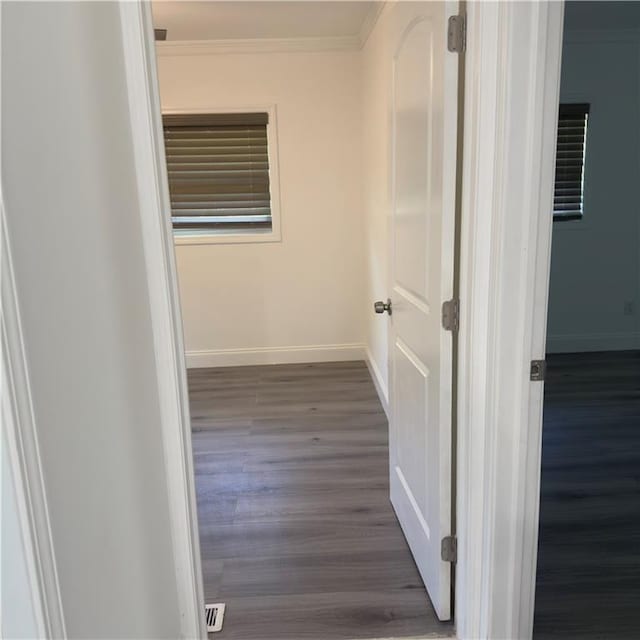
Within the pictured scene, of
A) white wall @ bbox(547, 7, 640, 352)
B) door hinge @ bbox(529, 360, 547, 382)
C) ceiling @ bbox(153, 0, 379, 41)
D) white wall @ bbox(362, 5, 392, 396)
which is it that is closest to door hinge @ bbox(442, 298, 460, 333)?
door hinge @ bbox(529, 360, 547, 382)

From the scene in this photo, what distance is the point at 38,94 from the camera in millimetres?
951

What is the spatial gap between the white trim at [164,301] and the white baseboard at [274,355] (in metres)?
3.02

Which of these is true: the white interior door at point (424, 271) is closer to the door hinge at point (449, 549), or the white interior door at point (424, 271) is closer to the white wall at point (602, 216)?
the door hinge at point (449, 549)

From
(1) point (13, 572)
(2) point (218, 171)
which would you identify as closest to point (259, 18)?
(2) point (218, 171)

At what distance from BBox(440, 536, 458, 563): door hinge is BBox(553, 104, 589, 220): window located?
326 centimetres

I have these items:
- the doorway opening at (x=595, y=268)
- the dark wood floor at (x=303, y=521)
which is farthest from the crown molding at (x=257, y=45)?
the dark wood floor at (x=303, y=521)

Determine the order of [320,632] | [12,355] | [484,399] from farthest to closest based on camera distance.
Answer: [320,632] → [484,399] → [12,355]

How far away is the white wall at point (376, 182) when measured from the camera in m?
3.18

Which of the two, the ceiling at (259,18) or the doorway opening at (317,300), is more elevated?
the ceiling at (259,18)

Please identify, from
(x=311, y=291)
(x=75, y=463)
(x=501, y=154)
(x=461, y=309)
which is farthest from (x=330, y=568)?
(x=311, y=291)

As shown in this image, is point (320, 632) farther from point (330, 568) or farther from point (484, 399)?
point (484, 399)

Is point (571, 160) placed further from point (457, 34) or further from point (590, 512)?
point (457, 34)

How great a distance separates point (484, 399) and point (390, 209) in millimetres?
1037

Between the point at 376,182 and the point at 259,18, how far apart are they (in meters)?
1.28
